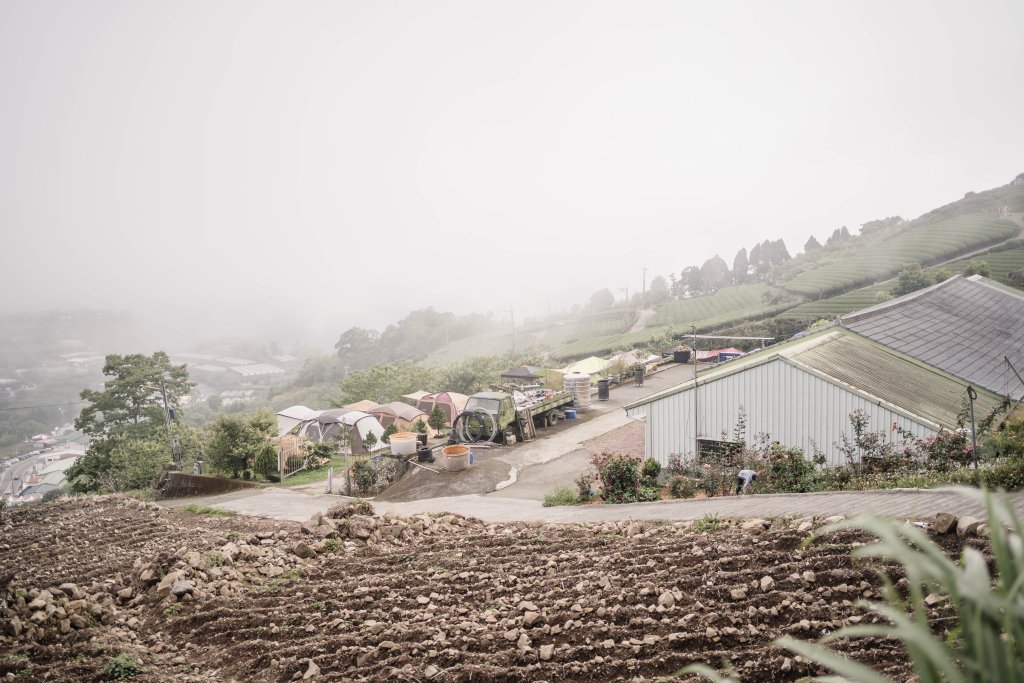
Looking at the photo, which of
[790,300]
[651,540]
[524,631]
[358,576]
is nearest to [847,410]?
[651,540]

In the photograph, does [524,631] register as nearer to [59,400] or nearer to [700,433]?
[700,433]

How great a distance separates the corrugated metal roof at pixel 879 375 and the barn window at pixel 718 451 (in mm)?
1429

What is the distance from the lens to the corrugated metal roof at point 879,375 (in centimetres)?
1171

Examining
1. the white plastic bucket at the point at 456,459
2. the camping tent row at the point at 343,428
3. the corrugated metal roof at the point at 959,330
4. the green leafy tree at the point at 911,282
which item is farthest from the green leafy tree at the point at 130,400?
the green leafy tree at the point at 911,282

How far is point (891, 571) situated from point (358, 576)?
6.26m

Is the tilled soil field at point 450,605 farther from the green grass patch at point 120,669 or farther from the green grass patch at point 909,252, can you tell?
the green grass patch at point 909,252

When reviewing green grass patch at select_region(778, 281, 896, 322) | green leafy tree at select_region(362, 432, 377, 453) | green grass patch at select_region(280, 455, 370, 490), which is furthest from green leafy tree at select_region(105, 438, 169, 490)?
green grass patch at select_region(778, 281, 896, 322)

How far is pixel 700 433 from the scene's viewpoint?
13359mm

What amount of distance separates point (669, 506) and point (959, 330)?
17528 mm

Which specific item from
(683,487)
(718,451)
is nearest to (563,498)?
(683,487)

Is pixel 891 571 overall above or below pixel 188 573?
above

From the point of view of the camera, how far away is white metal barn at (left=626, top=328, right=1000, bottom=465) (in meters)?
11.3

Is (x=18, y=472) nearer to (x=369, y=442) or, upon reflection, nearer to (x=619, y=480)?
(x=369, y=442)

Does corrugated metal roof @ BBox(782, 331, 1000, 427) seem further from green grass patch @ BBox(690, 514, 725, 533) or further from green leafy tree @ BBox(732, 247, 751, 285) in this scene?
green leafy tree @ BBox(732, 247, 751, 285)
